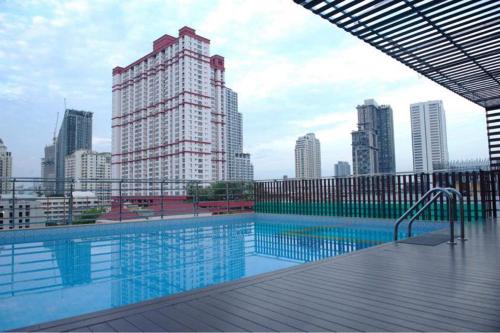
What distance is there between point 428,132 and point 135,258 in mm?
31808

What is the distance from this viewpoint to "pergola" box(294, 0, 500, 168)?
338 cm

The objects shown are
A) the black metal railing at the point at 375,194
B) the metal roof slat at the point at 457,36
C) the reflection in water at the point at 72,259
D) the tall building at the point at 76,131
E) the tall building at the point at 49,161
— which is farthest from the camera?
the tall building at the point at 76,131

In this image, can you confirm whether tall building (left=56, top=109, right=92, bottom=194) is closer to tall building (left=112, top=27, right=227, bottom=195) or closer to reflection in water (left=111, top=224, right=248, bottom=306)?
tall building (left=112, top=27, right=227, bottom=195)

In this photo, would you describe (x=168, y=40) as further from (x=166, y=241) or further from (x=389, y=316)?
(x=389, y=316)

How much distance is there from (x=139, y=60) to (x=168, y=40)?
8831mm

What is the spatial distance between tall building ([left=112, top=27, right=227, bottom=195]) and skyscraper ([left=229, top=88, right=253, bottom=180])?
1234 cm

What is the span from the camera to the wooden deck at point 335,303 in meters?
1.65

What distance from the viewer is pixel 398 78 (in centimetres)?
1351

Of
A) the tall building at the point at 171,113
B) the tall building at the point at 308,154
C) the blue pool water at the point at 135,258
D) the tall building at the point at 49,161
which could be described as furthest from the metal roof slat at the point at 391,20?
the tall building at the point at 308,154

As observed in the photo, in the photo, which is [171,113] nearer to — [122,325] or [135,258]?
[135,258]

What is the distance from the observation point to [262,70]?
1950 cm

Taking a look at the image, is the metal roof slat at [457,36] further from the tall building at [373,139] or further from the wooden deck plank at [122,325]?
the tall building at [373,139]

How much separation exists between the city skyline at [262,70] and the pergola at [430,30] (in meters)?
0.91

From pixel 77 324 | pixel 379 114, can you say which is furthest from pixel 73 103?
pixel 77 324
